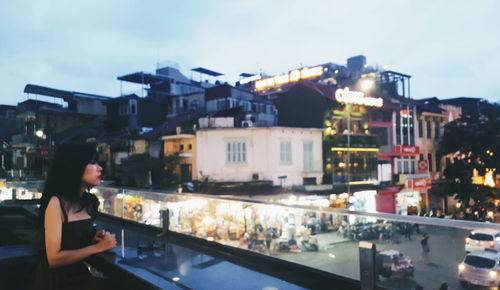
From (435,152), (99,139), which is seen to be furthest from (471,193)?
(99,139)

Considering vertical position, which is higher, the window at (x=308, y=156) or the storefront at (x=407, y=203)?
the window at (x=308, y=156)

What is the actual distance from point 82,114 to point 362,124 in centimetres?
2184

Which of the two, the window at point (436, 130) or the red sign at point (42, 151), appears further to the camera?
the window at point (436, 130)

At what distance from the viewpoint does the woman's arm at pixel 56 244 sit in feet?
7.16

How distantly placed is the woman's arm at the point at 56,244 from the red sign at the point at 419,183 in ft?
91.8

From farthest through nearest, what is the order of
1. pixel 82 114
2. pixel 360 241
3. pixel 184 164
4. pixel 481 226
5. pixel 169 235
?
pixel 82 114
pixel 184 164
pixel 169 235
pixel 360 241
pixel 481 226

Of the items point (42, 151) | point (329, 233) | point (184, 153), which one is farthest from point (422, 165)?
point (329, 233)

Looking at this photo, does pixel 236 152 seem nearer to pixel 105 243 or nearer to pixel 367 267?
A: pixel 367 267

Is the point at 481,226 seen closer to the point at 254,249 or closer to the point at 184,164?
the point at 254,249

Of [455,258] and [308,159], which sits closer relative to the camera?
[455,258]

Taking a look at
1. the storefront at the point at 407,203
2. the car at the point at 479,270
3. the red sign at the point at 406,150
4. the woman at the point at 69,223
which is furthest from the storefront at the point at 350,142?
the woman at the point at 69,223

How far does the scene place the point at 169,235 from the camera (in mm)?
4871

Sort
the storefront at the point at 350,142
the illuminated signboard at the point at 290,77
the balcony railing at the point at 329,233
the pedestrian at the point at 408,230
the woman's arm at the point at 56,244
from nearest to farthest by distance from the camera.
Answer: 1. the woman's arm at the point at 56,244
2. the balcony railing at the point at 329,233
3. the pedestrian at the point at 408,230
4. the storefront at the point at 350,142
5. the illuminated signboard at the point at 290,77

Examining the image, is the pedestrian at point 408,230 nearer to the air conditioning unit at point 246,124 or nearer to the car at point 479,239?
the car at point 479,239
